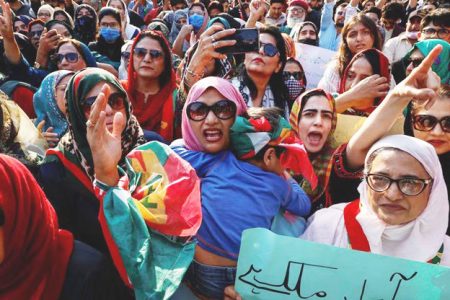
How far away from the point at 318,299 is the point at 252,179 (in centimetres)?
54

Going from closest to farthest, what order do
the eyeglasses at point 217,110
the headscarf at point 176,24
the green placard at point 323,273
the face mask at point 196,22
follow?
the green placard at point 323,273 < the eyeglasses at point 217,110 < the face mask at point 196,22 < the headscarf at point 176,24

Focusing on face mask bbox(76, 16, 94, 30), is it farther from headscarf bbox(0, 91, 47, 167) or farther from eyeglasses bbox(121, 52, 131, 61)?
headscarf bbox(0, 91, 47, 167)

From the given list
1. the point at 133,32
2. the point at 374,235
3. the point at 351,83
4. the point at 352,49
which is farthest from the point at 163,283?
the point at 133,32

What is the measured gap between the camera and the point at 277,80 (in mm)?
3238

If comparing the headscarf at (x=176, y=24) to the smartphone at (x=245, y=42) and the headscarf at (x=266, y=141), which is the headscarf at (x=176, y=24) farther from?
the headscarf at (x=266, y=141)

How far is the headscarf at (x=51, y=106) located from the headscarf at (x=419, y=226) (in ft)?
6.75

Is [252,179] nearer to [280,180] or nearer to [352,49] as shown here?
[280,180]

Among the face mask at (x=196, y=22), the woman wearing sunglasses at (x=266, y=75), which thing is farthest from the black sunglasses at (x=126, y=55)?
the face mask at (x=196, y=22)

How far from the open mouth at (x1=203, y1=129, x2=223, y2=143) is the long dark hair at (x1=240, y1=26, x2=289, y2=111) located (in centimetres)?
118

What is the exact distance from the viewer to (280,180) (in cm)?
186

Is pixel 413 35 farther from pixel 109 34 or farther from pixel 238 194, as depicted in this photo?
pixel 238 194

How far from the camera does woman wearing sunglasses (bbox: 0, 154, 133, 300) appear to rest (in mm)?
1226

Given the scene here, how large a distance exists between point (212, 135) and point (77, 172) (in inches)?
24.3

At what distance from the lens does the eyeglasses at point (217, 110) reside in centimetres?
203
